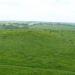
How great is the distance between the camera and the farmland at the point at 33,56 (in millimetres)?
44156

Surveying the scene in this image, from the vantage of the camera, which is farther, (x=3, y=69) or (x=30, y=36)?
(x=30, y=36)

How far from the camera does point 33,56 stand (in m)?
58.3

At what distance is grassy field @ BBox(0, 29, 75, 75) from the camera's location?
44.2 m

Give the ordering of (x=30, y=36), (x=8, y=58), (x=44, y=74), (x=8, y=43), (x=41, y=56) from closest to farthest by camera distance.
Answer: (x=44, y=74) → (x=8, y=58) → (x=41, y=56) → (x=8, y=43) → (x=30, y=36)

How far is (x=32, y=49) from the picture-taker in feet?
216

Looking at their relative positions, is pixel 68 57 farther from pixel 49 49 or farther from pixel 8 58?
pixel 8 58

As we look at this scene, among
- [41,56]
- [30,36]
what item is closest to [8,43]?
[30,36]

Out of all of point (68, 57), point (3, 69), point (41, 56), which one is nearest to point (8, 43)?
point (41, 56)

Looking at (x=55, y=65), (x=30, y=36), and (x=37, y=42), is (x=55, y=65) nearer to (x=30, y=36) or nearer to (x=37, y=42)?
(x=37, y=42)

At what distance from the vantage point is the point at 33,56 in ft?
191

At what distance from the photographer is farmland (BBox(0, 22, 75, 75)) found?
44.2 m

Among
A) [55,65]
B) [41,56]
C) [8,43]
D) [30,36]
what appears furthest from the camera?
[30,36]

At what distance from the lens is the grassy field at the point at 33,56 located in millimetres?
44156

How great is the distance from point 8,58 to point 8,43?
1729cm
